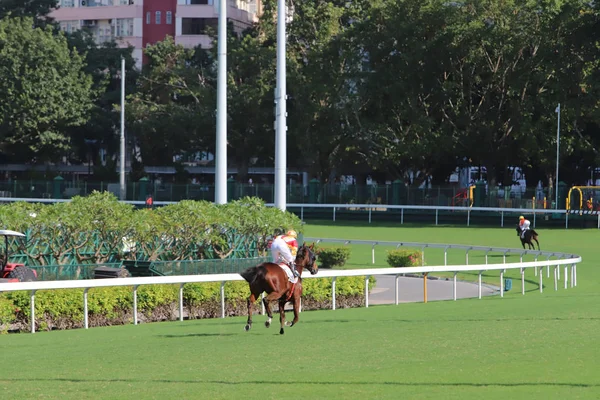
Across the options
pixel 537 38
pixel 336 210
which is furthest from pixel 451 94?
pixel 336 210

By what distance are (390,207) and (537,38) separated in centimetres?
1116

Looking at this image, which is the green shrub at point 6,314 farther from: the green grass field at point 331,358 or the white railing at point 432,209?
the white railing at point 432,209

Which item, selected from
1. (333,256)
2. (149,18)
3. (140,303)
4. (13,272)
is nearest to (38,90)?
(149,18)

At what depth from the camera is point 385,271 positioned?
20219 mm

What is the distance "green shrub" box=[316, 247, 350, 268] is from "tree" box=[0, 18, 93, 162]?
38.3m

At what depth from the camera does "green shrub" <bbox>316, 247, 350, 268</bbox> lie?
31234mm

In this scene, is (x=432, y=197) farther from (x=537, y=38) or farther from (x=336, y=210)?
(x=537, y=38)

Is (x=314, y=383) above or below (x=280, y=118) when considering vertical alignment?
below

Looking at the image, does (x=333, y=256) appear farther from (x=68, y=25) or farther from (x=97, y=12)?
(x=68, y=25)

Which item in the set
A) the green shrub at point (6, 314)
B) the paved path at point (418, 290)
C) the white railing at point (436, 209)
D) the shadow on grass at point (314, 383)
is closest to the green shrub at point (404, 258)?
the paved path at point (418, 290)

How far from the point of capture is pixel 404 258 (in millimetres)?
29469

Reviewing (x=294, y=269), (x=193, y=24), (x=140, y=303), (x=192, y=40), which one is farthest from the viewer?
(x=193, y=24)

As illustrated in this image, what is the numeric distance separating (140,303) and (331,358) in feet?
25.0

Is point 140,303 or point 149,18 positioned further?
point 149,18
